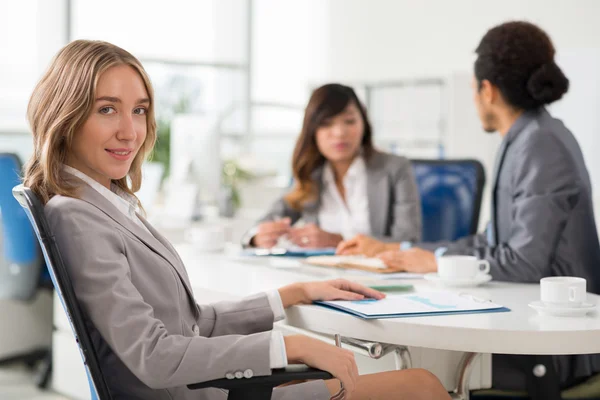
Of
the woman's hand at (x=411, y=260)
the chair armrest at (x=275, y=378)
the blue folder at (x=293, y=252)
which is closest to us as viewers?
the chair armrest at (x=275, y=378)

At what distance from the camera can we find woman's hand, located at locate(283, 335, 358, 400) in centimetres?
128

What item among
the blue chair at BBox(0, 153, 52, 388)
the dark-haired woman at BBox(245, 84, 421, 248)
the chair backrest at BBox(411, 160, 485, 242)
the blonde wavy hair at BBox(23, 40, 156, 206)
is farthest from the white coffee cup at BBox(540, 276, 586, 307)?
the blue chair at BBox(0, 153, 52, 388)

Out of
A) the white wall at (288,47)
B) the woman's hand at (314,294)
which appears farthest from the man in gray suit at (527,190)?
the white wall at (288,47)

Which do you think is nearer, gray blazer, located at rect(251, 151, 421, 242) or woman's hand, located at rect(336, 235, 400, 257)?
woman's hand, located at rect(336, 235, 400, 257)

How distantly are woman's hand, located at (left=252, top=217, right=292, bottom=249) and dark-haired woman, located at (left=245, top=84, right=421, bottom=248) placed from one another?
1.24 ft

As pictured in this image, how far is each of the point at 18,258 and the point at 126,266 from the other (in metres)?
1.86

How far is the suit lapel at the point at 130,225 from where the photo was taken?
1.39 metres

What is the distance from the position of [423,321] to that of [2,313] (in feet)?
7.03

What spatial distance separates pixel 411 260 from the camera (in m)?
2.05

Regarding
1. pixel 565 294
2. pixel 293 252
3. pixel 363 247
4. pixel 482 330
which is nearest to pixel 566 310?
pixel 565 294

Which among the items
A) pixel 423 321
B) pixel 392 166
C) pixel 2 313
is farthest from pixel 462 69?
pixel 423 321

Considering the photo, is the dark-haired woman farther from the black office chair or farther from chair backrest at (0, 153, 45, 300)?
the black office chair

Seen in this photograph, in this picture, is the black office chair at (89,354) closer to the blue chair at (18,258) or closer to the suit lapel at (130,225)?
the suit lapel at (130,225)

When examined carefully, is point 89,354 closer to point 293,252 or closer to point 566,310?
point 566,310
